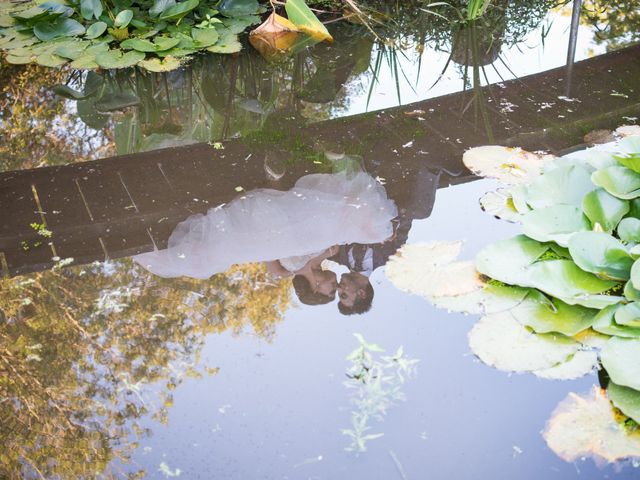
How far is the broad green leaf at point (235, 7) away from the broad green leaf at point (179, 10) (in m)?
0.35

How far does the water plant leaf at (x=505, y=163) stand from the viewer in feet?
9.03

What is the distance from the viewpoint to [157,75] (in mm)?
3836

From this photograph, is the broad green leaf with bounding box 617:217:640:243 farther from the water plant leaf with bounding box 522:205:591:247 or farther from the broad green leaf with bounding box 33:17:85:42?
the broad green leaf with bounding box 33:17:85:42

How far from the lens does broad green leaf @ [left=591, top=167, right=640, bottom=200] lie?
2135 mm

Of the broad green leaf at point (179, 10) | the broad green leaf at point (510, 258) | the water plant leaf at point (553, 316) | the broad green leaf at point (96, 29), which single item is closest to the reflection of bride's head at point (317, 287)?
the broad green leaf at point (510, 258)

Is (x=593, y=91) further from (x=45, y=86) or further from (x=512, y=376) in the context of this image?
(x=45, y=86)

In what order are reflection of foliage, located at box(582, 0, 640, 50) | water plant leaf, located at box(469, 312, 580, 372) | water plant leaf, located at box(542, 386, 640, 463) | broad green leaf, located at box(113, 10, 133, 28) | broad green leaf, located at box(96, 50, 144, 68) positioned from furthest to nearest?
reflection of foliage, located at box(582, 0, 640, 50), broad green leaf, located at box(113, 10, 133, 28), broad green leaf, located at box(96, 50, 144, 68), water plant leaf, located at box(469, 312, 580, 372), water plant leaf, located at box(542, 386, 640, 463)

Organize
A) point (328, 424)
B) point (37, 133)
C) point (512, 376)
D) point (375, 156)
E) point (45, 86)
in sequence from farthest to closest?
1. point (45, 86)
2. point (37, 133)
3. point (375, 156)
4. point (512, 376)
5. point (328, 424)

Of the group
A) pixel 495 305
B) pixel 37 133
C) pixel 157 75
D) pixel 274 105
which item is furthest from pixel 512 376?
pixel 157 75

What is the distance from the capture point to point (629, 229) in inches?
81.2

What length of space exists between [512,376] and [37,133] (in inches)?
95.5

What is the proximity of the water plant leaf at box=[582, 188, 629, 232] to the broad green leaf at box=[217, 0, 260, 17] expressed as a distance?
2846 millimetres

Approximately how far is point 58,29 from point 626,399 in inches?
139

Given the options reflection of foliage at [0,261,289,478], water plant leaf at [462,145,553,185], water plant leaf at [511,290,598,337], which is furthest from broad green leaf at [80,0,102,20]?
water plant leaf at [511,290,598,337]
